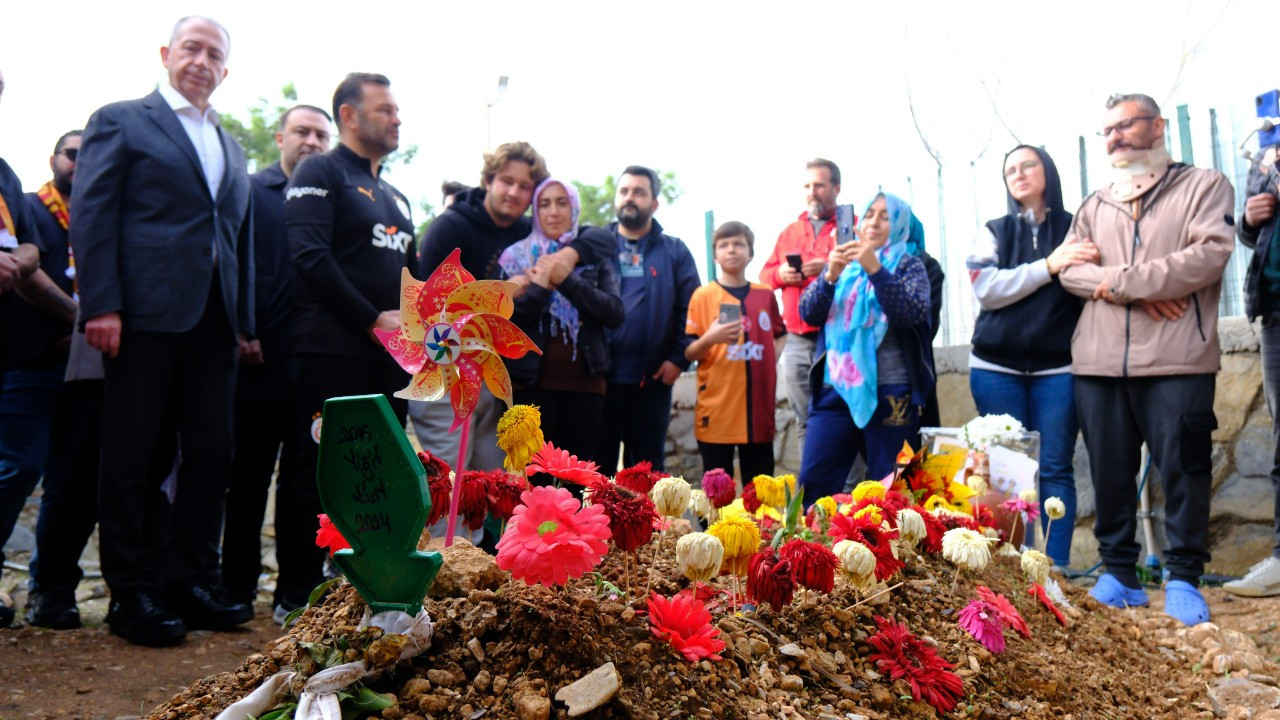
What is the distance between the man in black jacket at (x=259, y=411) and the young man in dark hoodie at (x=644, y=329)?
4.68 ft

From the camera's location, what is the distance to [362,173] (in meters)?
3.62

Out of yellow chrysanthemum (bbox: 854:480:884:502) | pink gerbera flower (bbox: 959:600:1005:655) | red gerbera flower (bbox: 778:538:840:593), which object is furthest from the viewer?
yellow chrysanthemum (bbox: 854:480:884:502)

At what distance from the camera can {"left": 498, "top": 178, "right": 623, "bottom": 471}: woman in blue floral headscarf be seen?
12.5 feet

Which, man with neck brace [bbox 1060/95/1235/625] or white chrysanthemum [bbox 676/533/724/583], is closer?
white chrysanthemum [bbox 676/533/724/583]

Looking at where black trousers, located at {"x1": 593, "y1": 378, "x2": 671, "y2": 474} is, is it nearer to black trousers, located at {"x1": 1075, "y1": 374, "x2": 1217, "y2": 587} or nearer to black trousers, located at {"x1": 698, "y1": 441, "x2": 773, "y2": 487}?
black trousers, located at {"x1": 698, "y1": 441, "x2": 773, "y2": 487}

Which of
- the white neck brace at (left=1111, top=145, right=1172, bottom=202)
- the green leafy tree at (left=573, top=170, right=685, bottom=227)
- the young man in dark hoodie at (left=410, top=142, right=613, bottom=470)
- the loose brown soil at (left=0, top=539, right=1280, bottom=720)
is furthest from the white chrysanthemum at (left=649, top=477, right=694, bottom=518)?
the green leafy tree at (left=573, top=170, right=685, bottom=227)

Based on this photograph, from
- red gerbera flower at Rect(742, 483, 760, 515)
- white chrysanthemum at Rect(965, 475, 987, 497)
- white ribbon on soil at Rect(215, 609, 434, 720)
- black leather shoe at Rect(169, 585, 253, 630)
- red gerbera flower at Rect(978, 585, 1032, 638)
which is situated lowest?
black leather shoe at Rect(169, 585, 253, 630)

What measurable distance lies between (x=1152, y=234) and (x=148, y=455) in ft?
12.0

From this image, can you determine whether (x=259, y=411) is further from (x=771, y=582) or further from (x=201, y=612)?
(x=771, y=582)

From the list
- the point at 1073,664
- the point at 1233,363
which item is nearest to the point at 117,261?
the point at 1073,664

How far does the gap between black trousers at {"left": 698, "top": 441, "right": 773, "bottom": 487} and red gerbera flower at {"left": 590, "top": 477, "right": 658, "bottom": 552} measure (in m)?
3.10

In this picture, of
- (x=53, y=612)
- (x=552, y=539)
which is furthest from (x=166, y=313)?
(x=552, y=539)

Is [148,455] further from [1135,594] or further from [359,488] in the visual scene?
[1135,594]

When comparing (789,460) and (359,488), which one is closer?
(359,488)
